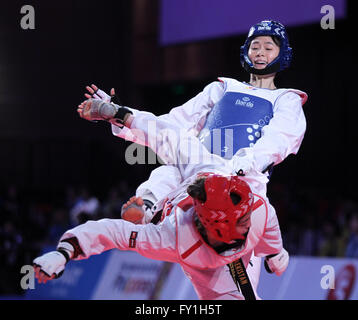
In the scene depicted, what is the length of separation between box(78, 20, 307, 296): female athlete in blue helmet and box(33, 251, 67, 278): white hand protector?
55 cm

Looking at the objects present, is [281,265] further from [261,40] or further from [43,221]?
[43,221]

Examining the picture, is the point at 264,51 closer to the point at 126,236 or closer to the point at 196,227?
the point at 196,227

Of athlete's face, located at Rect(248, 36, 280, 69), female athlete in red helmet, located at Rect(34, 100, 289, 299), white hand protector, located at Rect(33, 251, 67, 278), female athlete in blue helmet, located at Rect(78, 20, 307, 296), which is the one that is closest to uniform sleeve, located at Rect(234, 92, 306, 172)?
female athlete in blue helmet, located at Rect(78, 20, 307, 296)

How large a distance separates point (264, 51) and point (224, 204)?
1348 mm

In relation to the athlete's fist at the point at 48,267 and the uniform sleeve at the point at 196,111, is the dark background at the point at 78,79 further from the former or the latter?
the athlete's fist at the point at 48,267

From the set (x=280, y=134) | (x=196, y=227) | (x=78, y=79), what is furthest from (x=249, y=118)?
(x=78, y=79)

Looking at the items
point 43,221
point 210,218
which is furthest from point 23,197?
point 210,218

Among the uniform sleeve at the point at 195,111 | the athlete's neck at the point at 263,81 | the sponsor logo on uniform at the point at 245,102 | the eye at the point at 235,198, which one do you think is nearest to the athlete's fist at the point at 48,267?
the eye at the point at 235,198

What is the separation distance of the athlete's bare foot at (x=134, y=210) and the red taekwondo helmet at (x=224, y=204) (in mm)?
458

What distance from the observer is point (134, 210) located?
11.4 ft

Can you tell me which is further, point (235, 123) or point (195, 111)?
point (195, 111)

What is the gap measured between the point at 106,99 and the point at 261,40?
1.11m

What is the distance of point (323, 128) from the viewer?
36.5 feet

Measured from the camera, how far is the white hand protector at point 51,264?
297 centimetres
